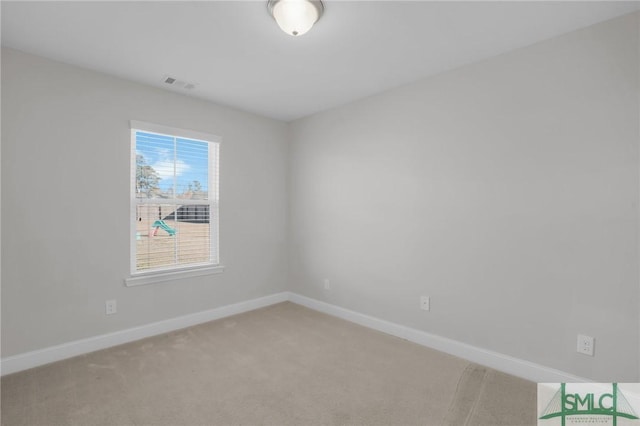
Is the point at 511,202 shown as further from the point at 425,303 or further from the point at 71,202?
the point at 71,202

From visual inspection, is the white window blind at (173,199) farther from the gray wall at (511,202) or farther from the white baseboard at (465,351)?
the white baseboard at (465,351)

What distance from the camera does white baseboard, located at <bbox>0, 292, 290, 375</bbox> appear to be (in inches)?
95.1

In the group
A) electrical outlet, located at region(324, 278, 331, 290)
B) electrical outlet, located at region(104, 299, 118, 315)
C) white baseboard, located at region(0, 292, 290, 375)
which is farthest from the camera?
electrical outlet, located at region(324, 278, 331, 290)

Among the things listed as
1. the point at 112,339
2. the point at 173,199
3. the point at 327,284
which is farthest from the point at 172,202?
the point at 327,284

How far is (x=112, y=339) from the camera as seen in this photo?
285 cm

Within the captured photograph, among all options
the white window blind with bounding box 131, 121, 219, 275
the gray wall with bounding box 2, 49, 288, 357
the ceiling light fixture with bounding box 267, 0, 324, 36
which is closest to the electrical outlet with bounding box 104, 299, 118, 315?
the gray wall with bounding box 2, 49, 288, 357

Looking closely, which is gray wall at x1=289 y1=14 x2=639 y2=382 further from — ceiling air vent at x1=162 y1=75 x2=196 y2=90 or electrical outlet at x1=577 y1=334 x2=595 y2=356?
ceiling air vent at x1=162 y1=75 x2=196 y2=90

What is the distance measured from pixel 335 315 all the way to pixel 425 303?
46.1 inches

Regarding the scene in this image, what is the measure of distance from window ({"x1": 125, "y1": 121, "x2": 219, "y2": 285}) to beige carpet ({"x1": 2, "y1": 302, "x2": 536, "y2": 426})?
0.77 m

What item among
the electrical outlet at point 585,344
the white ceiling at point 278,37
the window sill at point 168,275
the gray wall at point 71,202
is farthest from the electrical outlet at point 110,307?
the electrical outlet at point 585,344

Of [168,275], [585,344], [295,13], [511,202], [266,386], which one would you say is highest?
[295,13]

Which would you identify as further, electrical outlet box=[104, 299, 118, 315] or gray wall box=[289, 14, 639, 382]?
electrical outlet box=[104, 299, 118, 315]

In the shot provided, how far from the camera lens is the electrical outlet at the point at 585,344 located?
2.08 metres

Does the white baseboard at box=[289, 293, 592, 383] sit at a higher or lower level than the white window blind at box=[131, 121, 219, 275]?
lower
